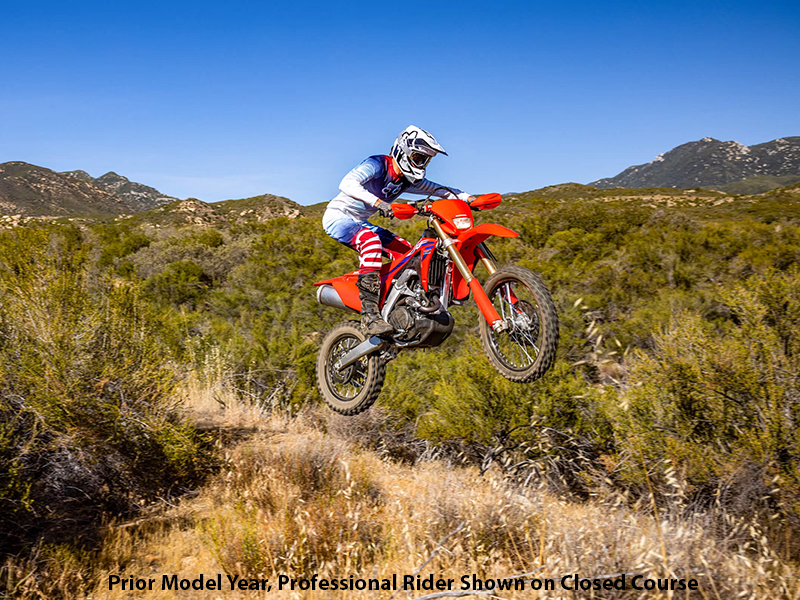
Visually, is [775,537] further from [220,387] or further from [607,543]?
[220,387]

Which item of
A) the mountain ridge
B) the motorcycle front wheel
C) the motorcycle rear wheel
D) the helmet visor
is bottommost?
the motorcycle rear wheel

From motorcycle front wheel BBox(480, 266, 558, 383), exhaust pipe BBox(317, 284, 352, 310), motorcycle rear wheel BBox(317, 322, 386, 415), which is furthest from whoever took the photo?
exhaust pipe BBox(317, 284, 352, 310)

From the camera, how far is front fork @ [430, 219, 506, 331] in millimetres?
3674

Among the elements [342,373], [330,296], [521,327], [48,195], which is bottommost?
[342,373]

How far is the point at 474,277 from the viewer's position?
3.80 meters

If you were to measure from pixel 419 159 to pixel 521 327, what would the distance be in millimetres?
1646

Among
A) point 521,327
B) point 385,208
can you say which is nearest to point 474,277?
point 521,327

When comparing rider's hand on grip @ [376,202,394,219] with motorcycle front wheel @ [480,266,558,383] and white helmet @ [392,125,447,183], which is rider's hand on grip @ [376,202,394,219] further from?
motorcycle front wheel @ [480,266,558,383]

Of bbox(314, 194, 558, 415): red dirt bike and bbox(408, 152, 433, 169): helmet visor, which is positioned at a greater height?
bbox(408, 152, 433, 169): helmet visor

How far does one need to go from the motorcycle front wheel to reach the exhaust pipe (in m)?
1.72

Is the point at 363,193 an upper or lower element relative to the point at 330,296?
upper

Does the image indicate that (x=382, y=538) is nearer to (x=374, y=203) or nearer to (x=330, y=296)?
(x=330, y=296)

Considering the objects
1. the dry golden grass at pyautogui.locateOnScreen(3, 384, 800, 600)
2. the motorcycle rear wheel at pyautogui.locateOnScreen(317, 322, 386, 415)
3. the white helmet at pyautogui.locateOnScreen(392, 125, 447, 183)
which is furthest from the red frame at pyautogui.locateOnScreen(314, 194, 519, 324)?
the dry golden grass at pyautogui.locateOnScreen(3, 384, 800, 600)

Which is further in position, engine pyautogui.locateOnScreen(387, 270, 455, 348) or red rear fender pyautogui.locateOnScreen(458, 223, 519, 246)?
engine pyautogui.locateOnScreen(387, 270, 455, 348)
